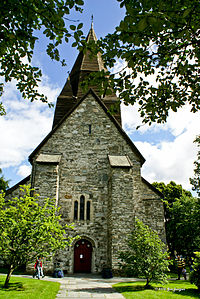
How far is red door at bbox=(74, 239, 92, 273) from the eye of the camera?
13.9 m

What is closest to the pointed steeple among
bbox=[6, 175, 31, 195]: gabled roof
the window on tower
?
bbox=[6, 175, 31, 195]: gabled roof

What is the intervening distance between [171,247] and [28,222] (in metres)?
25.7

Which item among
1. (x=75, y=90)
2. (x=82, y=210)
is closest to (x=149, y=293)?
(x=82, y=210)

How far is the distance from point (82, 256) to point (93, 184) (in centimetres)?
440

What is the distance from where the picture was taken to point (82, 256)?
14.0 meters

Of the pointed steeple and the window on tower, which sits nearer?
the window on tower

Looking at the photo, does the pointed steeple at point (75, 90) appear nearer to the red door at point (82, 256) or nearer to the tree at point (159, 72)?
the red door at point (82, 256)

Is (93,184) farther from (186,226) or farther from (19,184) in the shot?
(186,226)

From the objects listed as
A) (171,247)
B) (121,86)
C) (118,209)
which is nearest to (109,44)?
(121,86)

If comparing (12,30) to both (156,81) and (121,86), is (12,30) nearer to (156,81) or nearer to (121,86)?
(121,86)

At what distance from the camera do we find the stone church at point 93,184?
1346 centimetres

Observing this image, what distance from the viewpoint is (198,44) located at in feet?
15.4

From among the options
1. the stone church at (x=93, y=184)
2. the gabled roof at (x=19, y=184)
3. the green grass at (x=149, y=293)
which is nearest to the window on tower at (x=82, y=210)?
the stone church at (x=93, y=184)

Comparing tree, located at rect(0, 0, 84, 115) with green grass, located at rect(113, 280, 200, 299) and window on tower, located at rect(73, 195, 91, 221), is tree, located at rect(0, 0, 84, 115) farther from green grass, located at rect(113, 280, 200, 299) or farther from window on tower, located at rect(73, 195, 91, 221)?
window on tower, located at rect(73, 195, 91, 221)
